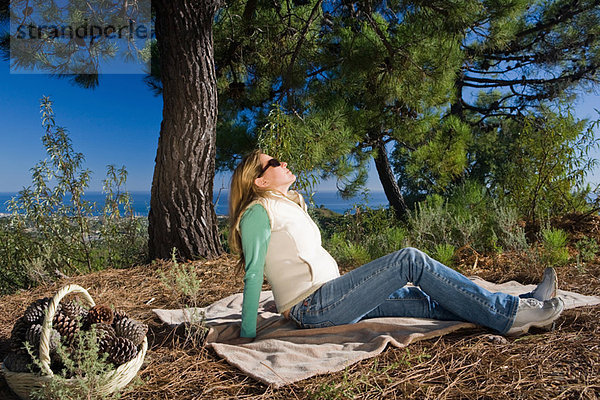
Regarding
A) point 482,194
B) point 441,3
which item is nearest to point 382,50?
point 441,3

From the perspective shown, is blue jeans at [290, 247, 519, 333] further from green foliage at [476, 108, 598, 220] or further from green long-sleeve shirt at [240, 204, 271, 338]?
green foliage at [476, 108, 598, 220]

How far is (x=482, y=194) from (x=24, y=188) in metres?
4.35

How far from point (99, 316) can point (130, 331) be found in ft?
0.39

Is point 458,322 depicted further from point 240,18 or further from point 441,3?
point 240,18

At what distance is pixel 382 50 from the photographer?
4859 mm

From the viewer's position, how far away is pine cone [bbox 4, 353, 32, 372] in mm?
1444

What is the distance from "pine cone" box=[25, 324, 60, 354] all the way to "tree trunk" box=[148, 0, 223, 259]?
2093 millimetres

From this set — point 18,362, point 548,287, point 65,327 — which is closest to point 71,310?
point 65,327

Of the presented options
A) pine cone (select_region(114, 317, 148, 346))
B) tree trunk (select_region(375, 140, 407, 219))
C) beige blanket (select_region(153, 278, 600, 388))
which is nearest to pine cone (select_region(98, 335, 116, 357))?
pine cone (select_region(114, 317, 148, 346))

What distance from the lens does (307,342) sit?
1786 mm

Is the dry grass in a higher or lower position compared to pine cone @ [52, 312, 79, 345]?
lower

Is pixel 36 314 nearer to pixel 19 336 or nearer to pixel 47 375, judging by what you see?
pixel 19 336

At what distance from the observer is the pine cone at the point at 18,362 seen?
56.9 inches

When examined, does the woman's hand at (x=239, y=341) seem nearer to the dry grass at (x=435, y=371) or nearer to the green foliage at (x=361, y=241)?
the dry grass at (x=435, y=371)
